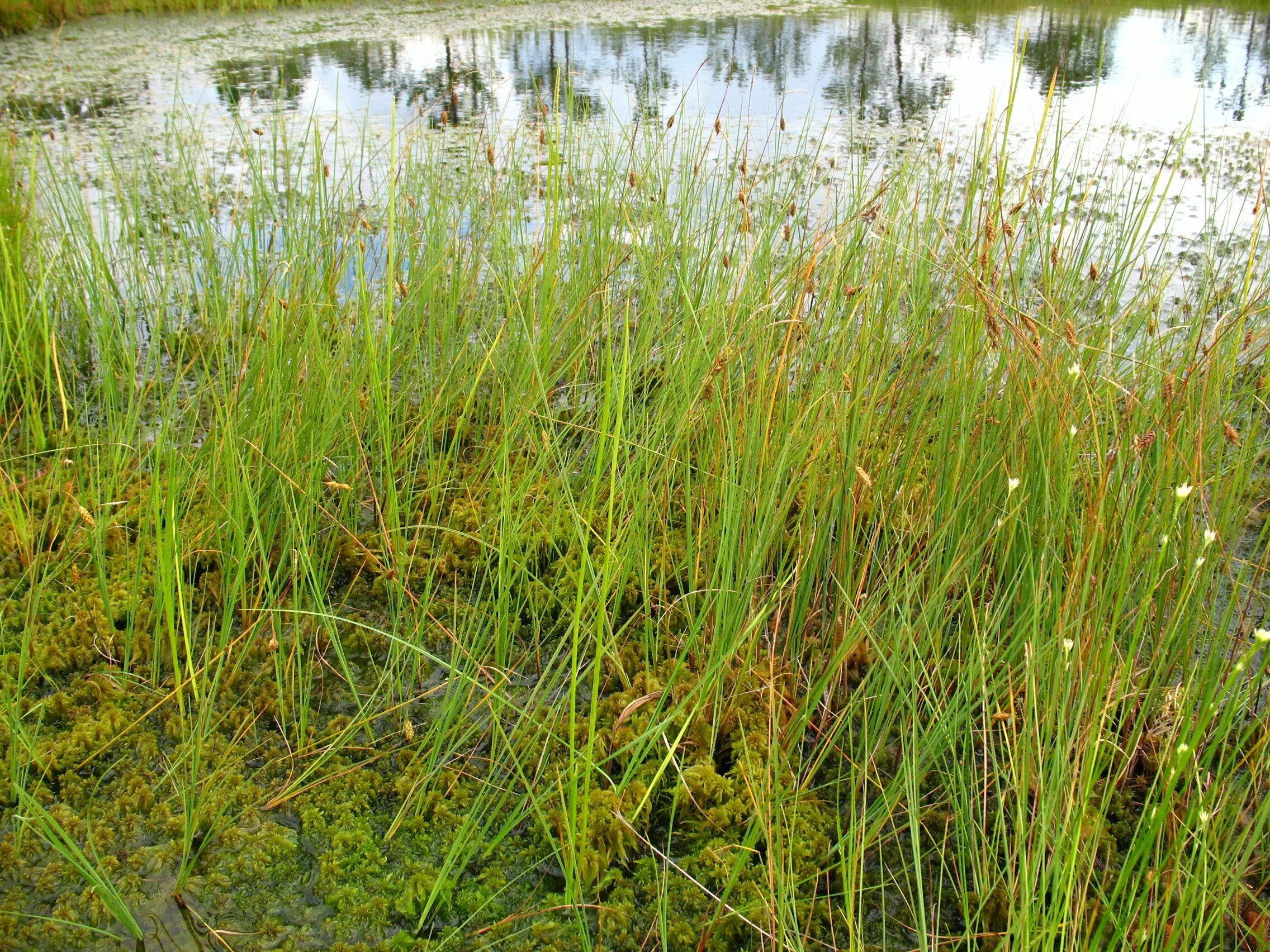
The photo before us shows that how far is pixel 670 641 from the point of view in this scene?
1.84m

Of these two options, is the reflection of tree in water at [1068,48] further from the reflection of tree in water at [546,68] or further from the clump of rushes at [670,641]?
the clump of rushes at [670,641]

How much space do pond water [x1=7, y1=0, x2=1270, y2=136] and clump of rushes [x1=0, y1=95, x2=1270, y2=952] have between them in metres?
2.71

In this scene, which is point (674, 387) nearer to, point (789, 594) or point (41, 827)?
point (789, 594)

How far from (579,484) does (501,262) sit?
1.00 metres

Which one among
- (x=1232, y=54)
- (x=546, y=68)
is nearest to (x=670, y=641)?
(x=546, y=68)

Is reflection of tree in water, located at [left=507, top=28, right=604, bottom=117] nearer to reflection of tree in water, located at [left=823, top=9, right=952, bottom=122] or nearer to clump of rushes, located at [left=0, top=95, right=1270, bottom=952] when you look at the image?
reflection of tree in water, located at [left=823, top=9, right=952, bottom=122]

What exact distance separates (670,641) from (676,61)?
268 inches

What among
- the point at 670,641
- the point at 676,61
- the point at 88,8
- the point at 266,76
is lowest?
the point at 670,641

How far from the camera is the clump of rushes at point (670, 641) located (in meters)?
1.30

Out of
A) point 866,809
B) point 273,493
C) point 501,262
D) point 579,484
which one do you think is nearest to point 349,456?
point 273,493

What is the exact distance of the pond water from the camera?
588 cm

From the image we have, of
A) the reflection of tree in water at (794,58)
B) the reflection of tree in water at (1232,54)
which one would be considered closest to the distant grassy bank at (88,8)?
the reflection of tree in water at (794,58)

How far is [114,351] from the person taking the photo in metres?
2.77

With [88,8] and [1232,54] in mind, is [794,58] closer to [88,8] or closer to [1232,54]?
[1232,54]
